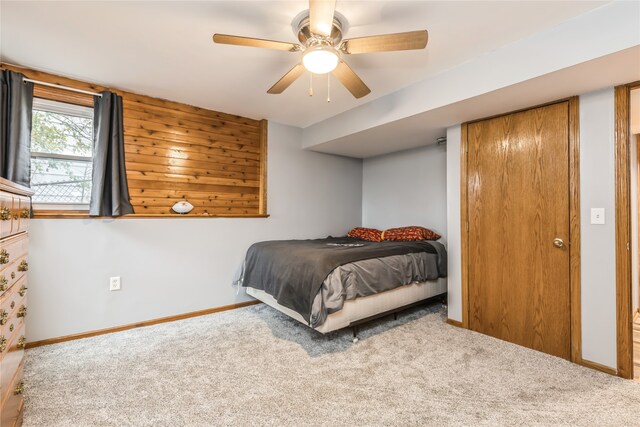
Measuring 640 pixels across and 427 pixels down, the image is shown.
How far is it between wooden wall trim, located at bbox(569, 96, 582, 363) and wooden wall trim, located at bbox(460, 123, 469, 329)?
80 cm

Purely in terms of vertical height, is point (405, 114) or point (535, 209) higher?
point (405, 114)

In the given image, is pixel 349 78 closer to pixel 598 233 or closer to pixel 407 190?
pixel 598 233

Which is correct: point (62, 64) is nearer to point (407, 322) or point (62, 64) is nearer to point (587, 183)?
point (407, 322)

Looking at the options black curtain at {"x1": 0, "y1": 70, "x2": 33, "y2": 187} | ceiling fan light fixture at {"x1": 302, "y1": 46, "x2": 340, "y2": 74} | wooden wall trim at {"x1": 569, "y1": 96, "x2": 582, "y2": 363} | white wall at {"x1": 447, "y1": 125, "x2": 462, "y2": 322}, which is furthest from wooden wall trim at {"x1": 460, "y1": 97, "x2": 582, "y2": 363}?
black curtain at {"x1": 0, "y1": 70, "x2": 33, "y2": 187}

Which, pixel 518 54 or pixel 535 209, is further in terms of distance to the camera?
pixel 535 209

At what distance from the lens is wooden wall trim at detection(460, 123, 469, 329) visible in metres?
2.87

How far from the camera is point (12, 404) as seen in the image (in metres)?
1.31

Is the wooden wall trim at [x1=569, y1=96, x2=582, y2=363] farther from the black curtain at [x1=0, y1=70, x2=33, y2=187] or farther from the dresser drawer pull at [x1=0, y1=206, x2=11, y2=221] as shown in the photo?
the black curtain at [x1=0, y1=70, x2=33, y2=187]

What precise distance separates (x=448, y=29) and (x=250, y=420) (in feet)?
8.43

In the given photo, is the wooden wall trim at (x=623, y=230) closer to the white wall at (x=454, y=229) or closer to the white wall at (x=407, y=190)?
the white wall at (x=454, y=229)

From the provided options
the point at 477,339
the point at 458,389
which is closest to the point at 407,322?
the point at 477,339

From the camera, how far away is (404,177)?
4246 millimetres

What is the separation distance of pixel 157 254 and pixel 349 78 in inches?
97.0

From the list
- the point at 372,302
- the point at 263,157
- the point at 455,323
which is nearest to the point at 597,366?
the point at 455,323
